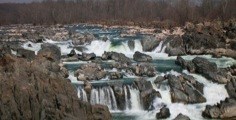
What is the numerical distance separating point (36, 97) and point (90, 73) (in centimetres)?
1181

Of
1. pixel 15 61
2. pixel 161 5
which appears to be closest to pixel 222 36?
pixel 15 61

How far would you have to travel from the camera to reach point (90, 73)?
32188 mm

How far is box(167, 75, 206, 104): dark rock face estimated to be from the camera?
2852 centimetres

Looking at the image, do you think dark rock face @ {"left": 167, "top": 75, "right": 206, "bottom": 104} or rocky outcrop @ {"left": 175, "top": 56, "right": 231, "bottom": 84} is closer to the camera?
Result: dark rock face @ {"left": 167, "top": 75, "right": 206, "bottom": 104}

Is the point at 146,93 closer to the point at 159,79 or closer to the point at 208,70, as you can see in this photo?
the point at 159,79

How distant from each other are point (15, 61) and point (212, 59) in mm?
24691

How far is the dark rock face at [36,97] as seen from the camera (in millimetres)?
20031

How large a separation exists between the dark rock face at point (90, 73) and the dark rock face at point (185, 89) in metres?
5.17

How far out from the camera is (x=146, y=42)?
50469 millimetres

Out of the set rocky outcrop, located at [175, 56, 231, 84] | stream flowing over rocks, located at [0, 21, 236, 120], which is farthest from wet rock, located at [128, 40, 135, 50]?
rocky outcrop, located at [175, 56, 231, 84]

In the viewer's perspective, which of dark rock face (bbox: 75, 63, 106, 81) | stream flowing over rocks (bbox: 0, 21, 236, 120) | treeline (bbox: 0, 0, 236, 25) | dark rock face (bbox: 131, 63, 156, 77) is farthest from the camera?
treeline (bbox: 0, 0, 236, 25)

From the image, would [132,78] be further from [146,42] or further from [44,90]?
[146,42]

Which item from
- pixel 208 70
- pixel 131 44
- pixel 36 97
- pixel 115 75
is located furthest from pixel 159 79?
pixel 131 44

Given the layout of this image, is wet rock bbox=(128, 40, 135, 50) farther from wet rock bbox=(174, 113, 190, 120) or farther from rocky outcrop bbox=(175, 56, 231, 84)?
wet rock bbox=(174, 113, 190, 120)
